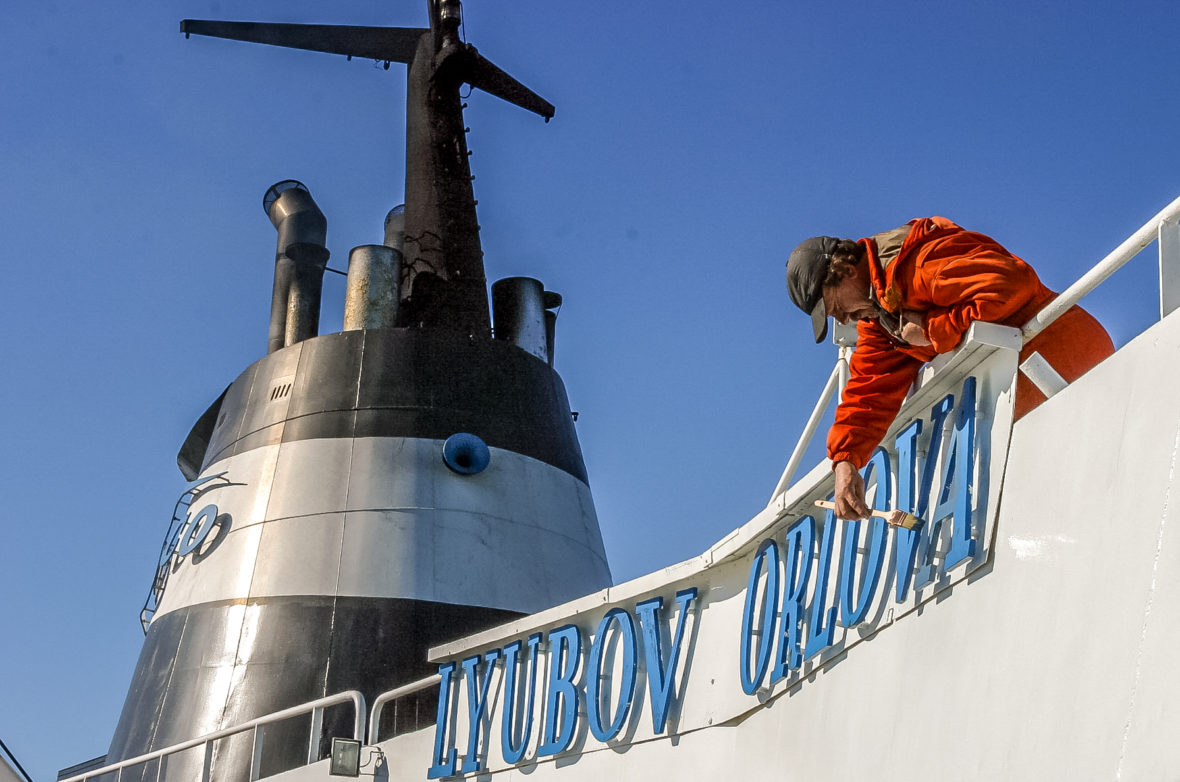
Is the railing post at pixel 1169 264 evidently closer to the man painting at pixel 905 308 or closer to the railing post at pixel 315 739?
the man painting at pixel 905 308

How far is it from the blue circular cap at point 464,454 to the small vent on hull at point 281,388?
1755mm

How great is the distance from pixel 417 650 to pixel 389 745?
1.77m

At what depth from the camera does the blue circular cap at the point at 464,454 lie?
39.2 feet

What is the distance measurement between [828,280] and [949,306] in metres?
0.43

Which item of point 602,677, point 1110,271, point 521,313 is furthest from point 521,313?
point 1110,271

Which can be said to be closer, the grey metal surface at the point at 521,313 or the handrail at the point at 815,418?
the handrail at the point at 815,418

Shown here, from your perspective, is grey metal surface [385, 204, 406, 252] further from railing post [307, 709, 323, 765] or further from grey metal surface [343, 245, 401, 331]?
railing post [307, 709, 323, 765]

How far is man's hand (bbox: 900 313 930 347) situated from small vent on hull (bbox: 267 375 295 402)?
8.81m

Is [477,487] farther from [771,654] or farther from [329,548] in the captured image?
[771,654]

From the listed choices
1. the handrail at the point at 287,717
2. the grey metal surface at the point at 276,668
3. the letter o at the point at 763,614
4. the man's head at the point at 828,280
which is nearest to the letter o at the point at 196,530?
the grey metal surface at the point at 276,668

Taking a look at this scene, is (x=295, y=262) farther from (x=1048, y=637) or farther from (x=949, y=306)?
(x=1048, y=637)

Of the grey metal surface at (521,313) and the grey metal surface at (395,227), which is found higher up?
the grey metal surface at (395,227)

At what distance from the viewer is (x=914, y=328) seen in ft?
15.7

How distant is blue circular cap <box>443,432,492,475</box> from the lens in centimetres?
1194
